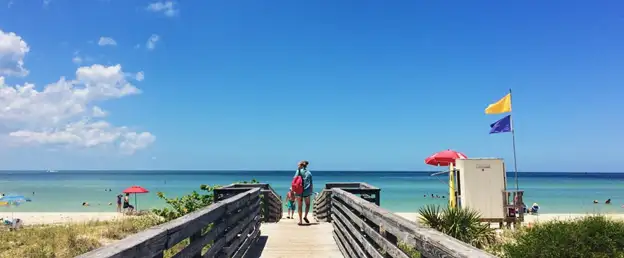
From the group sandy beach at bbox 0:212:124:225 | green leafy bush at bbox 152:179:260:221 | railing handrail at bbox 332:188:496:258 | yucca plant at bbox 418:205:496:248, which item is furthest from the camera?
sandy beach at bbox 0:212:124:225

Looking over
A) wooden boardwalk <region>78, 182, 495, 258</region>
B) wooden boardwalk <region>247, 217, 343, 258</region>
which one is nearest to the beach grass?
wooden boardwalk <region>78, 182, 495, 258</region>

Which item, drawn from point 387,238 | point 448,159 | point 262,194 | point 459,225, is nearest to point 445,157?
point 448,159

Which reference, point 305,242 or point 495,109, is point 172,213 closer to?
point 305,242

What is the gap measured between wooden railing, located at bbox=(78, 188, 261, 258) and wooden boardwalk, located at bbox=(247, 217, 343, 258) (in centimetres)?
28

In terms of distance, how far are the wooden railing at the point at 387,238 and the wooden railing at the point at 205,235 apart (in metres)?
1.59

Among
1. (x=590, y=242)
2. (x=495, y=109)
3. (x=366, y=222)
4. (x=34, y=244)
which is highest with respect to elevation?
(x=495, y=109)

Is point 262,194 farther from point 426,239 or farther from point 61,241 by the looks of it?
point 426,239

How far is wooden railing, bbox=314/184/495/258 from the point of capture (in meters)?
2.55

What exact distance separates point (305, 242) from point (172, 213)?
6112mm

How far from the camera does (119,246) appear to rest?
8.11 feet

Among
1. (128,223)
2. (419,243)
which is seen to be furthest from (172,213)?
(419,243)

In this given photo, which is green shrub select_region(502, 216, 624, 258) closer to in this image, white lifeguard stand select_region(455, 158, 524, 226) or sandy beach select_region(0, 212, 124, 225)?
white lifeguard stand select_region(455, 158, 524, 226)

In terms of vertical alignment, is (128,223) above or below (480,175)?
below

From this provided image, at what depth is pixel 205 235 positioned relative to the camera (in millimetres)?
4500
